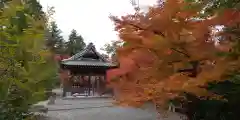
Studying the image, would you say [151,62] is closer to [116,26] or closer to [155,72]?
[155,72]

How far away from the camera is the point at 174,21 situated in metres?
3.24

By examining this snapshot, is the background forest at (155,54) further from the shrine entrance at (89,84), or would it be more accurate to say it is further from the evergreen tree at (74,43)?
the evergreen tree at (74,43)

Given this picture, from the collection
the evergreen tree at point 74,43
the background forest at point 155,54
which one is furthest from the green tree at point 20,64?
the evergreen tree at point 74,43

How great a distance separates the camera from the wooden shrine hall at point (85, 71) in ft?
62.3

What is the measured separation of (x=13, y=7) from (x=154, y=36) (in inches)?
84.4

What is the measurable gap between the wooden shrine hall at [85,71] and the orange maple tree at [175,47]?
1488cm

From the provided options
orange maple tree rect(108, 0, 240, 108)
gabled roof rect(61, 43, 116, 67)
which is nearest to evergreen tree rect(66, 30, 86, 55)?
gabled roof rect(61, 43, 116, 67)

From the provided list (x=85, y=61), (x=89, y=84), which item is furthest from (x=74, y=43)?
(x=85, y=61)

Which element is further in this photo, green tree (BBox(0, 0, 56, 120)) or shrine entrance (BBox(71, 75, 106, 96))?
shrine entrance (BBox(71, 75, 106, 96))

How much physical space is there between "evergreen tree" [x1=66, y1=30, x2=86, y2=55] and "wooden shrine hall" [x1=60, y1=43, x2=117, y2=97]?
15.4 meters

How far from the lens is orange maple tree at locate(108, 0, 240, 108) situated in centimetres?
301

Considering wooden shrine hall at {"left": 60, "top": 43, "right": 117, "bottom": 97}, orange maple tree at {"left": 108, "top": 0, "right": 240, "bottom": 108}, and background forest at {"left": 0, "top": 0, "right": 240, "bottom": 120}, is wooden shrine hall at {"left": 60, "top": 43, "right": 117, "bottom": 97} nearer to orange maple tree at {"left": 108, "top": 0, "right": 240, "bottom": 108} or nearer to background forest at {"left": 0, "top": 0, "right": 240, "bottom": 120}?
background forest at {"left": 0, "top": 0, "right": 240, "bottom": 120}

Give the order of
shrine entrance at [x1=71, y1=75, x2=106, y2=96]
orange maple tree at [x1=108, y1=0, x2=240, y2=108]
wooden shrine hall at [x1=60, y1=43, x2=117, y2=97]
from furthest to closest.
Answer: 1. shrine entrance at [x1=71, y1=75, x2=106, y2=96]
2. wooden shrine hall at [x1=60, y1=43, x2=117, y2=97]
3. orange maple tree at [x1=108, y1=0, x2=240, y2=108]

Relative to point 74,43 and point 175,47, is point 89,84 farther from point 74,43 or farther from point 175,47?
point 74,43
